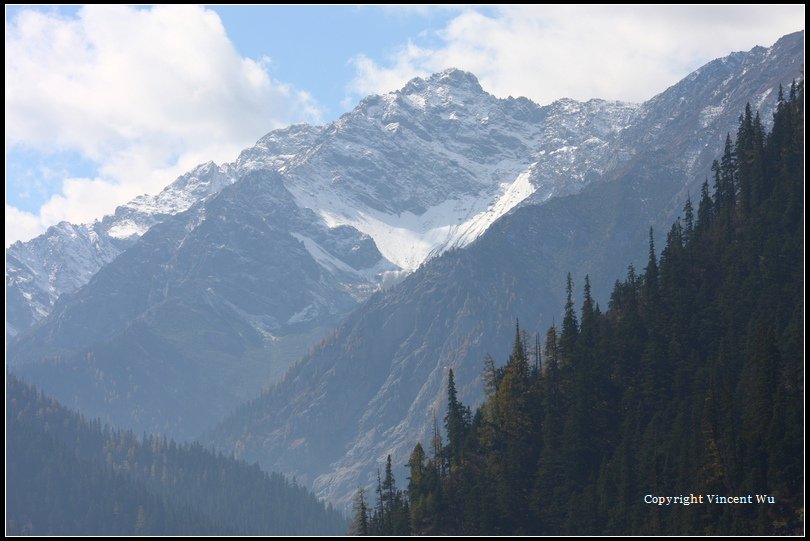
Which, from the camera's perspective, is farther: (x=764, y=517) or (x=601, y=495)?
(x=601, y=495)

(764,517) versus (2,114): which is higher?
(2,114)

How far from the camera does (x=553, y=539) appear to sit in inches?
7805

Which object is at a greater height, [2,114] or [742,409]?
[2,114]

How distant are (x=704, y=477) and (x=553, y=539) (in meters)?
27.8

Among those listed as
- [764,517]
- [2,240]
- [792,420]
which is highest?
[2,240]

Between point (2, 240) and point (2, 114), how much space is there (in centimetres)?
2889

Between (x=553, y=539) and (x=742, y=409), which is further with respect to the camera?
(x=553, y=539)

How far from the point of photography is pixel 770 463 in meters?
172

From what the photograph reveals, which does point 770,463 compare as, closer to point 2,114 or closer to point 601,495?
point 601,495

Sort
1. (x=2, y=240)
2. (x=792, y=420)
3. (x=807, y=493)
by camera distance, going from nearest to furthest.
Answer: (x=807, y=493), (x=792, y=420), (x=2, y=240)

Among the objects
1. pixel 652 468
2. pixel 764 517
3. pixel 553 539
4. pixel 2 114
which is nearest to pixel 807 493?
pixel 764 517

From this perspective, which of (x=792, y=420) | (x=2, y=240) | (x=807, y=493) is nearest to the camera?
(x=807, y=493)

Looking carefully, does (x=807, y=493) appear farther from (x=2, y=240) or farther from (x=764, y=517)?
(x=2, y=240)

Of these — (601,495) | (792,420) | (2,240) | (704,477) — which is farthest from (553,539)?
(2,240)
